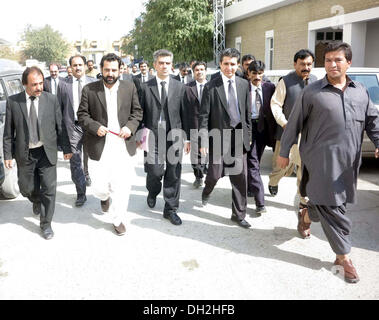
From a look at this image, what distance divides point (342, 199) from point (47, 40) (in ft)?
222

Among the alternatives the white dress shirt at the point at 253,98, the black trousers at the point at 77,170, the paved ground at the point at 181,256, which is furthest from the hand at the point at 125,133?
the white dress shirt at the point at 253,98

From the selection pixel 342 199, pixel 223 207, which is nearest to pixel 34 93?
pixel 223 207

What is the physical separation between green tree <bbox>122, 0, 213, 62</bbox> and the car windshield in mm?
16561

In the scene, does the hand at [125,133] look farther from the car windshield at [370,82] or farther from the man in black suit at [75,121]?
the car windshield at [370,82]

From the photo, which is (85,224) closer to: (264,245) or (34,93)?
(34,93)

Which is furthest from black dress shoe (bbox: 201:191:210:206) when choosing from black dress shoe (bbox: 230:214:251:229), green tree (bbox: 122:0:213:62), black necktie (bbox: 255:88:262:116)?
green tree (bbox: 122:0:213:62)

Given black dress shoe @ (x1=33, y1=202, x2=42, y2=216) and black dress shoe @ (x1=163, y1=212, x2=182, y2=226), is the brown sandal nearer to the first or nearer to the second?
black dress shoe @ (x1=163, y1=212, x2=182, y2=226)

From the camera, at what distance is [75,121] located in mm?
5797

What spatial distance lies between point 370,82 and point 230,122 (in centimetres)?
350

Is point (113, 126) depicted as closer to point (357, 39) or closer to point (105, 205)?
point (105, 205)

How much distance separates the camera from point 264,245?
14.0 ft

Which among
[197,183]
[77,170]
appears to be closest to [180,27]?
[197,183]

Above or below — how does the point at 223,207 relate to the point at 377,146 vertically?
below

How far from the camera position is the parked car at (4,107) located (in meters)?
5.64
